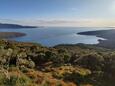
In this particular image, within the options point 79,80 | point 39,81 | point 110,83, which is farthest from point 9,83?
point 110,83

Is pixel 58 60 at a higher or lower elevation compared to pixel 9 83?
lower

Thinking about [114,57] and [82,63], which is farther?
[82,63]

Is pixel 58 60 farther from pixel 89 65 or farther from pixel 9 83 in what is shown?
pixel 9 83

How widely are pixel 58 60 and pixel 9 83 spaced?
15.9m

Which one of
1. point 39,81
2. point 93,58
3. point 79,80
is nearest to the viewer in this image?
point 39,81

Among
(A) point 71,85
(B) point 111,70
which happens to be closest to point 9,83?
(A) point 71,85

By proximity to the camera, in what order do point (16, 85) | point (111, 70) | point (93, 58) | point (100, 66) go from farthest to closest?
point (93, 58) < point (100, 66) < point (111, 70) < point (16, 85)

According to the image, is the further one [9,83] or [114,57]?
[114,57]

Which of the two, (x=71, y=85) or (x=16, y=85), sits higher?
(x=16, y=85)

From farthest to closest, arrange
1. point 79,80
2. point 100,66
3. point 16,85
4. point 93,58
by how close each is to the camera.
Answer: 1. point 93,58
2. point 100,66
3. point 79,80
4. point 16,85

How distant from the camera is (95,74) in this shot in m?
16.9

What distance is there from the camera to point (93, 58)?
22.8 meters

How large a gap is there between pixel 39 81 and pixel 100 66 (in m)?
10.9

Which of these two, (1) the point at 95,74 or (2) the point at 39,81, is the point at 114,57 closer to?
(1) the point at 95,74
